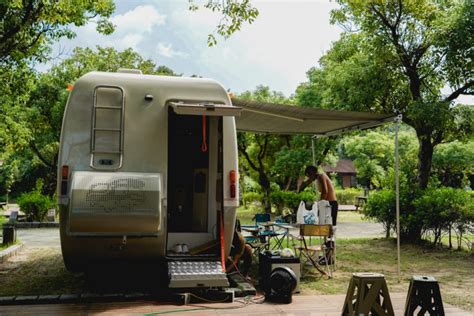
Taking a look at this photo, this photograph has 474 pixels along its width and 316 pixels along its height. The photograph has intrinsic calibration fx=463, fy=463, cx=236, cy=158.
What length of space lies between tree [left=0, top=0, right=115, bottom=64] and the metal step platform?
568 cm

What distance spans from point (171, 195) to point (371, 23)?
646 centimetres

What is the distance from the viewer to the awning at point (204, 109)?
5.57m

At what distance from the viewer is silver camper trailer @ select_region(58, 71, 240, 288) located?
530 cm

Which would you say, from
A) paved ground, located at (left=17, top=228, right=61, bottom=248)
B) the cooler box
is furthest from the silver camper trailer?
paved ground, located at (left=17, top=228, right=61, bottom=248)

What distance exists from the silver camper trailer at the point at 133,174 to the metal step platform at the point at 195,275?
12mm

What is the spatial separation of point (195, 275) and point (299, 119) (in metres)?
3.62

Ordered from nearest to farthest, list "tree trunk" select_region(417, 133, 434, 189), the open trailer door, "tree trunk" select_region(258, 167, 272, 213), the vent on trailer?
1. the vent on trailer
2. the open trailer door
3. "tree trunk" select_region(417, 133, 434, 189)
4. "tree trunk" select_region(258, 167, 272, 213)

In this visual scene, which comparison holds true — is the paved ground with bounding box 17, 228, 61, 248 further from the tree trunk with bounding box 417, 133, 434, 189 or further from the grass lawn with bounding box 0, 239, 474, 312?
the tree trunk with bounding box 417, 133, 434, 189

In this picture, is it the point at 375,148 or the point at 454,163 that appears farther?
the point at 375,148

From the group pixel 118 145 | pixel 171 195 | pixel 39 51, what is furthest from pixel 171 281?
pixel 39 51

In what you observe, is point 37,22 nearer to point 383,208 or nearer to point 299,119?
point 299,119

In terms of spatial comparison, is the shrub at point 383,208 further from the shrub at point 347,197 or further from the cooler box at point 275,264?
the shrub at point 347,197

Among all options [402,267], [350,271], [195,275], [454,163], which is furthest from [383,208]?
[454,163]

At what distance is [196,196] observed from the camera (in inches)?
295
